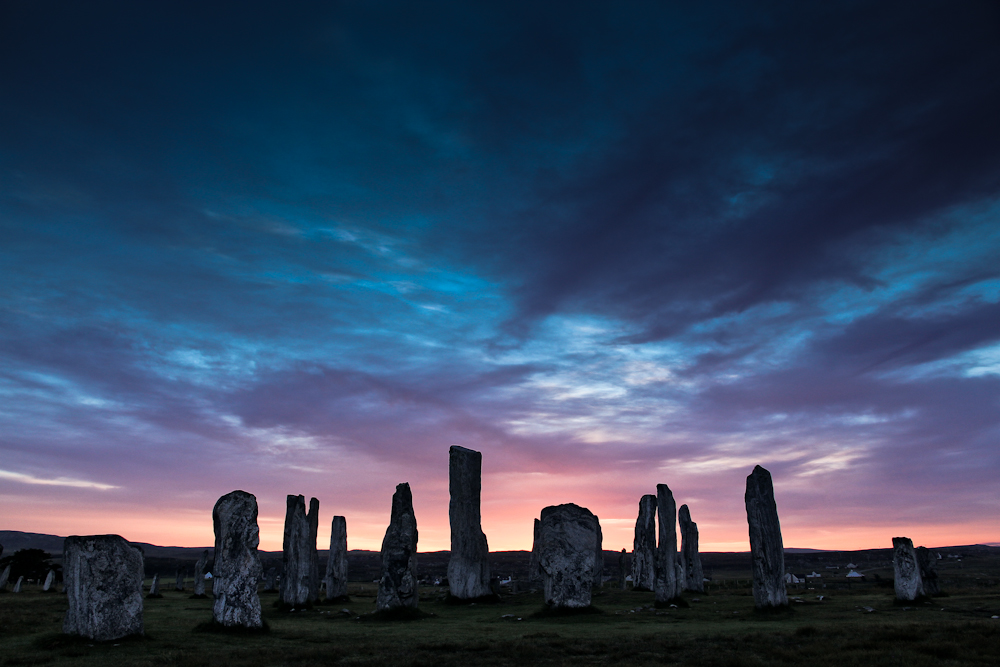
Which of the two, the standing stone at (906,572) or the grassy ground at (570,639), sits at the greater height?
the standing stone at (906,572)

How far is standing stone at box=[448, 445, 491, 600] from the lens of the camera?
30.1m

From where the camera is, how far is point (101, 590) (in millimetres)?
16406

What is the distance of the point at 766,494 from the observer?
2411 centimetres

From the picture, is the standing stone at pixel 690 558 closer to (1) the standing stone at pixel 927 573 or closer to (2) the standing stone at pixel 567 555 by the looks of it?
(1) the standing stone at pixel 927 573

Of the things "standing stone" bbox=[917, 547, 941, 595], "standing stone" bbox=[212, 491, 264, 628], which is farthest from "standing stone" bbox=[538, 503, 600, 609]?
"standing stone" bbox=[917, 547, 941, 595]

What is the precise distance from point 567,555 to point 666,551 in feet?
19.4

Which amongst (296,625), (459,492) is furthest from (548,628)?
(459,492)

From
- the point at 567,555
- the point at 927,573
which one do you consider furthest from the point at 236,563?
the point at 927,573

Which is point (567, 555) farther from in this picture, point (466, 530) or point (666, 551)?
point (466, 530)

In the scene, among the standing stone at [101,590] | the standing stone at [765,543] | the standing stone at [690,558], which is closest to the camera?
the standing stone at [101,590]

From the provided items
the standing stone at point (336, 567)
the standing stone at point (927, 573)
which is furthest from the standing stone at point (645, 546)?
the standing stone at point (336, 567)

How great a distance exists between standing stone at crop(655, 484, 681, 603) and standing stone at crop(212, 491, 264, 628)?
16581 mm

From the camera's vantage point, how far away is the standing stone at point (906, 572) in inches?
992

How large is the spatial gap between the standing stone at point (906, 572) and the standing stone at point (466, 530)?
17.6 m
